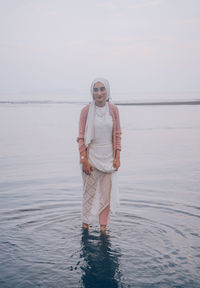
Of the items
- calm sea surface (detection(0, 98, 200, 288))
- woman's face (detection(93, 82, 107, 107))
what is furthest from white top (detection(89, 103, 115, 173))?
calm sea surface (detection(0, 98, 200, 288))

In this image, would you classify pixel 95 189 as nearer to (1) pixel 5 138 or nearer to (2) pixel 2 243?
(2) pixel 2 243

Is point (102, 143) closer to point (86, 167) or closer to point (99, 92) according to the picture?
point (86, 167)

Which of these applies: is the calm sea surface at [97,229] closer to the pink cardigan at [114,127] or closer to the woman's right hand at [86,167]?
the woman's right hand at [86,167]

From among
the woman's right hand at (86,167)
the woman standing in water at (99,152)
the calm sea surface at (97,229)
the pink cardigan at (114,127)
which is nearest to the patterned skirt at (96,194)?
the woman standing in water at (99,152)

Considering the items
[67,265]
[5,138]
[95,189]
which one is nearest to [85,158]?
[95,189]

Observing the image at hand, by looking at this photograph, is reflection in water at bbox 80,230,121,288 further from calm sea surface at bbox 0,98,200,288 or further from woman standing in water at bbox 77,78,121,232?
woman standing in water at bbox 77,78,121,232

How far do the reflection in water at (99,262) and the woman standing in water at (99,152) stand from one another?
1.35ft

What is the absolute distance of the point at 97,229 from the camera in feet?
19.3

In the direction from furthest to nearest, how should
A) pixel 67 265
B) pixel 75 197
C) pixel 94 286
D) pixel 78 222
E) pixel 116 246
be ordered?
pixel 75 197, pixel 78 222, pixel 116 246, pixel 67 265, pixel 94 286

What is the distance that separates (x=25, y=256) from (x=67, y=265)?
22.5 inches

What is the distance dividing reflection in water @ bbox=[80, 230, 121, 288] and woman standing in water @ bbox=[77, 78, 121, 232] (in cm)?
41

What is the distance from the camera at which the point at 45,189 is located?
8453mm

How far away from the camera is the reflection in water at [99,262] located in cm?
412

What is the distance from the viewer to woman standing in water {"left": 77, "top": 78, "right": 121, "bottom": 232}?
18.2 feet
